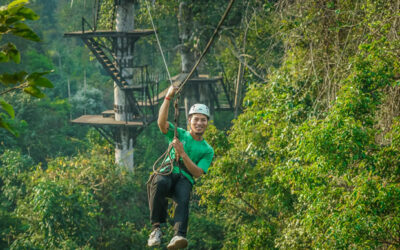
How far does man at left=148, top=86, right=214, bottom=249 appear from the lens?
4691 mm

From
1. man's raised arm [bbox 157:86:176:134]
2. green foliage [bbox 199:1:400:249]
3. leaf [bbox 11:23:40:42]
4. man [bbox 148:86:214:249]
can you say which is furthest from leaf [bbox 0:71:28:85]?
green foliage [bbox 199:1:400:249]

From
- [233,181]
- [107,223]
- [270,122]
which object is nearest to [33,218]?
[107,223]

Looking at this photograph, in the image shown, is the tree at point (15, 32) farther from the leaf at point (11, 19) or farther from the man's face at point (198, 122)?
Result: the man's face at point (198, 122)

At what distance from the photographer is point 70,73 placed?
31141 mm

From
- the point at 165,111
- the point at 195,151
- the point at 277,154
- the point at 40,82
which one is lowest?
the point at 277,154

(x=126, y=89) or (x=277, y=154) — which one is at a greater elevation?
(x=126, y=89)

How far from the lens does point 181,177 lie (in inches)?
190

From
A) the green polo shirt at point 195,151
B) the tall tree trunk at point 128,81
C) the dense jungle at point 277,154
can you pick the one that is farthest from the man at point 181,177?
the tall tree trunk at point 128,81

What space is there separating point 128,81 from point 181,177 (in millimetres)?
11006

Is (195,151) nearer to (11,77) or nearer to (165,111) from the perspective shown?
(165,111)

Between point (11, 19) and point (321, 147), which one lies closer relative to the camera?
point (11, 19)

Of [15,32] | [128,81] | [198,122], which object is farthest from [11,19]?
[128,81]

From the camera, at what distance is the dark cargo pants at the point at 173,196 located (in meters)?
4.72

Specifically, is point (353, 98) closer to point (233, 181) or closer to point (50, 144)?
point (233, 181)
